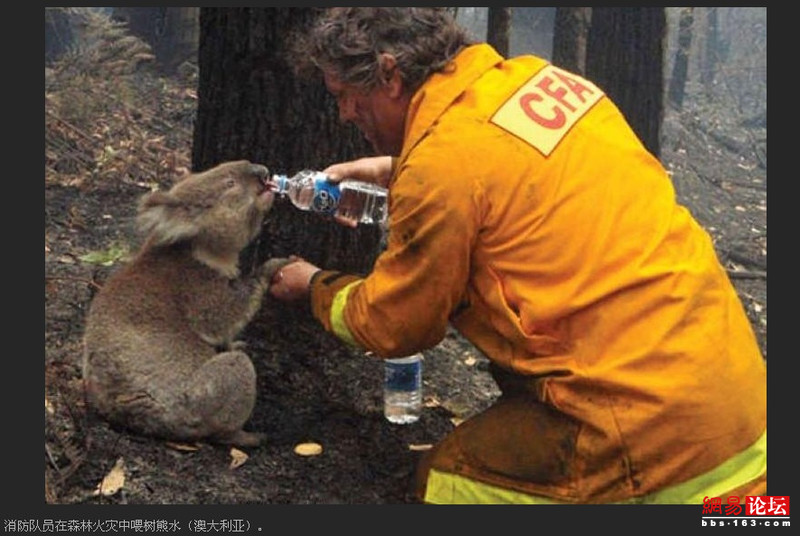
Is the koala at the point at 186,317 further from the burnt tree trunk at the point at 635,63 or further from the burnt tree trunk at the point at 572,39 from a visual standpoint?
the burnt tree trunk at the point at 572,39

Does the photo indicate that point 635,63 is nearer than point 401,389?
No

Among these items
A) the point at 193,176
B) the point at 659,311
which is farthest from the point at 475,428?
the point at 193,176

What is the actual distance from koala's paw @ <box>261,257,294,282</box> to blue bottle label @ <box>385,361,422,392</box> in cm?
77

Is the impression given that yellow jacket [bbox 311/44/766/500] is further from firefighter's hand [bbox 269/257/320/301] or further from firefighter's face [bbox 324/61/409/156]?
firefighter's hand [bbox 269/257/320/301]

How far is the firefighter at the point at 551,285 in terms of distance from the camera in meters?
3.41

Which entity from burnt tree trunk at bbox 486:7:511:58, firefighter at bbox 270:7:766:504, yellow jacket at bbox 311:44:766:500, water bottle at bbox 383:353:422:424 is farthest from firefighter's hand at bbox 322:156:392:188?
burnt tree trunk at bbox 486:7:511:58

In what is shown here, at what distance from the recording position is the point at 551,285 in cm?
346

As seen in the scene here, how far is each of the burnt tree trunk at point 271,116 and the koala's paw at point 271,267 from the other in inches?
16.6

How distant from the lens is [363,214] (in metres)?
4.84

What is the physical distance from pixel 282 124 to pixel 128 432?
1.68 meters

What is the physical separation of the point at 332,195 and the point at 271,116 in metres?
0.65

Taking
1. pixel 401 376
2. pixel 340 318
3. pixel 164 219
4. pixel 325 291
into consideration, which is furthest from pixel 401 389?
pixel 164 219

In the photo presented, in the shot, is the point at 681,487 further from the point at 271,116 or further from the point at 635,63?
the point at 635,63

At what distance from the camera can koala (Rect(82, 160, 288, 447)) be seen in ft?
14.0
